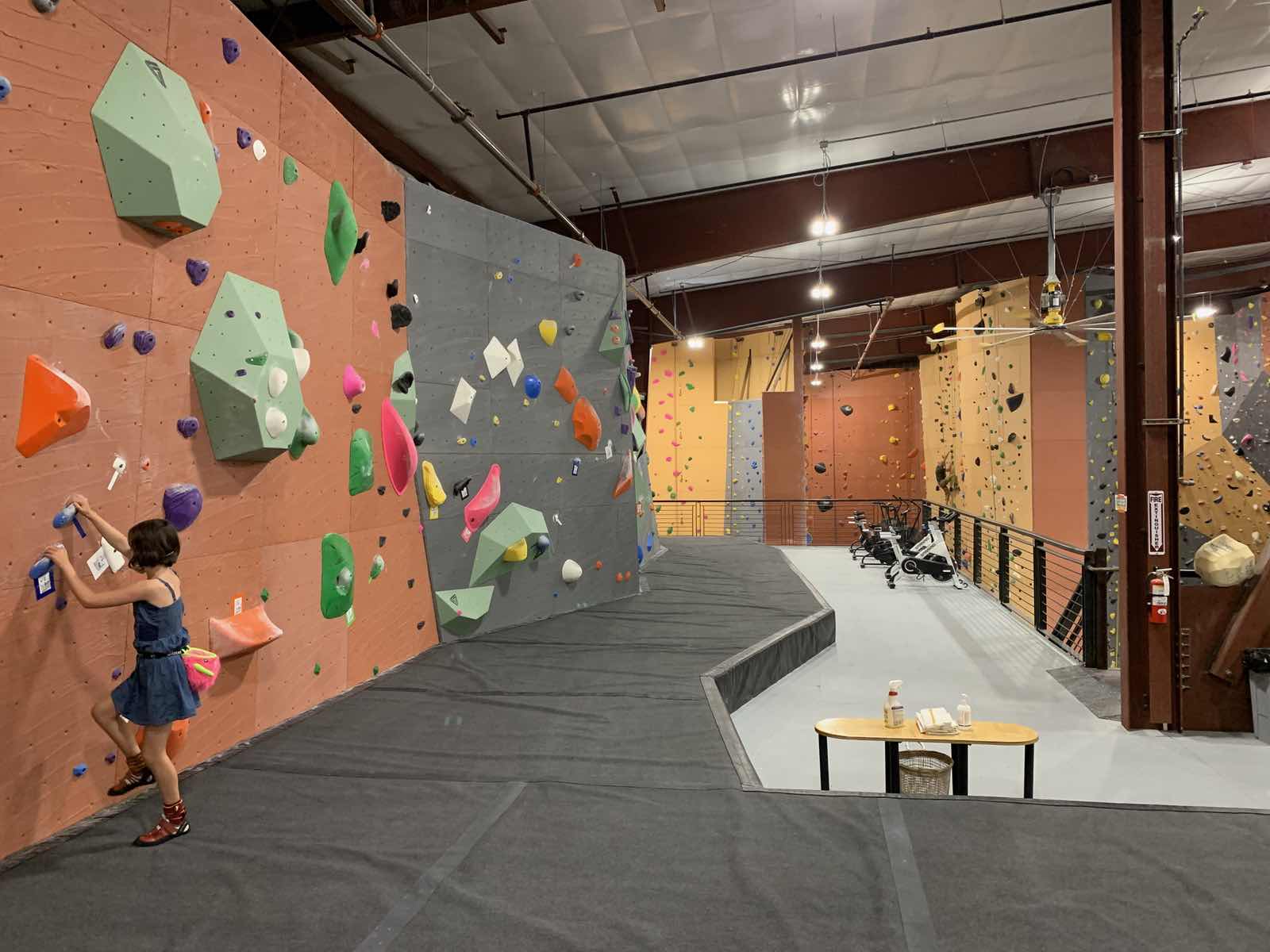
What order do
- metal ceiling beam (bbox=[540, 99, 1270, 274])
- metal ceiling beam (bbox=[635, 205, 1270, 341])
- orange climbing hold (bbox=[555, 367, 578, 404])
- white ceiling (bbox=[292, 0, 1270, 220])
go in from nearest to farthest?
white ceiling (bbox=[292, 0, 1270, 220]) < orange climbing hold (bbox=[555, 367, 578, 404]) < metal ceiling beam (bbox=[540, 99, 1270, 274]) < metal ceiling beam (bbox=[635, 205, 1270, 341])

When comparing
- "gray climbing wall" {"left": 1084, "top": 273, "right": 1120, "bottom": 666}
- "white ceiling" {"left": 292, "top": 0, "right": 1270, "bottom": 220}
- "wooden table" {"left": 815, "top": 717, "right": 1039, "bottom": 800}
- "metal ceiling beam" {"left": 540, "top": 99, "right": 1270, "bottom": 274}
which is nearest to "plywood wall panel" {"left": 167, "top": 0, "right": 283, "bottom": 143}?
"white ceiling" {"left": 292, "top": 0, "right": 1270, "bottom": 220}

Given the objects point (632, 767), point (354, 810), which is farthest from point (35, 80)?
point (632, 767)

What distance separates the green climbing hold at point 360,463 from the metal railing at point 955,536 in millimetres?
5083

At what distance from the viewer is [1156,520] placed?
3715 millimetres

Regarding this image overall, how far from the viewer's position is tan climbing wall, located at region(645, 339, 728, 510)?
13.0 m

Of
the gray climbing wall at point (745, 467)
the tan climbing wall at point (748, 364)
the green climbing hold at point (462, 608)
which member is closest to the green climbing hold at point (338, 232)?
the green climbing hold at point (462, 608)

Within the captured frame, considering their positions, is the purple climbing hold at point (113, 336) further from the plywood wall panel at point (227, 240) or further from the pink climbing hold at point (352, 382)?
the pink climbing hold at point (352, 382)

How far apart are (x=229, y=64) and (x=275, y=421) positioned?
4.33 feet

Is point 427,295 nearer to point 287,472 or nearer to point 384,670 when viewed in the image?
point 287,472

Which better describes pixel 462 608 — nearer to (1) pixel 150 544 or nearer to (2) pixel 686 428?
(1) pixel 150 544

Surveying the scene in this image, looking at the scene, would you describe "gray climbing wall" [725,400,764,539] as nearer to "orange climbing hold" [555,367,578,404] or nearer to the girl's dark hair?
"orange climbing hold" [555,367,578,404]

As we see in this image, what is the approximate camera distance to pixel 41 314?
203cm

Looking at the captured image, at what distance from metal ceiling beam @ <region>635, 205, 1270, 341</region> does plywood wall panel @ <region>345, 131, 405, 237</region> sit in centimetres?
782

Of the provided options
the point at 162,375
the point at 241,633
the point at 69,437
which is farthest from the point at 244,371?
the point at 241,633
